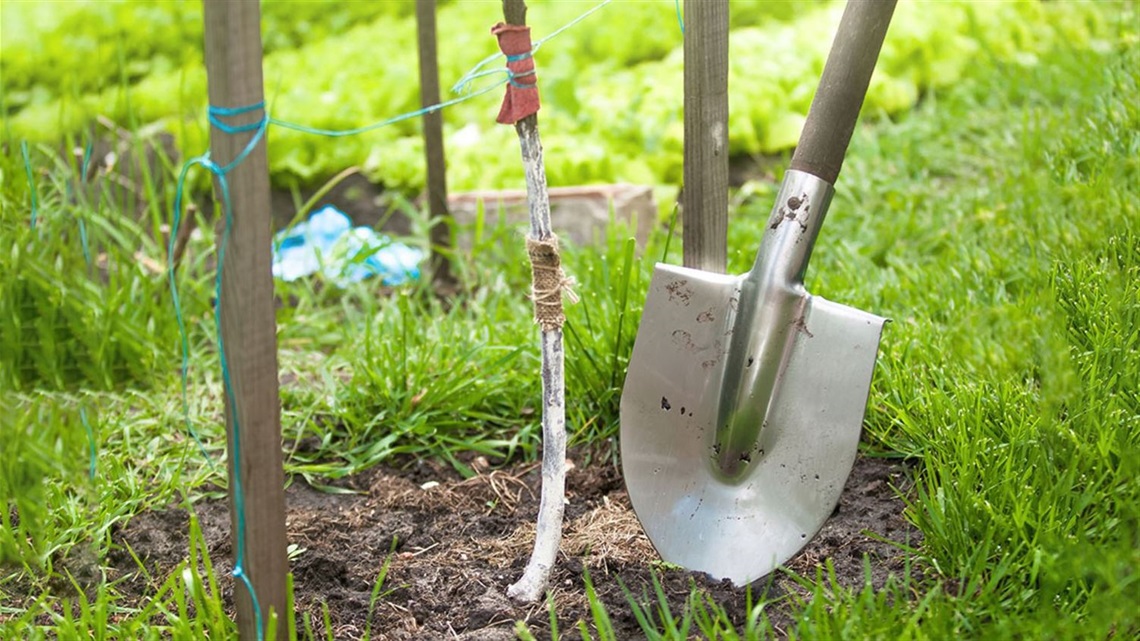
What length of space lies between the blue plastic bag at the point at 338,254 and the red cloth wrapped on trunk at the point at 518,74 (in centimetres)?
153

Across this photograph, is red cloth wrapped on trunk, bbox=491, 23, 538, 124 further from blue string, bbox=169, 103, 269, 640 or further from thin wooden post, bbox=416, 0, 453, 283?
thin wooden post, bbox=416, 0, 453, 283

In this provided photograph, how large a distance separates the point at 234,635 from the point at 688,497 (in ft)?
2.44

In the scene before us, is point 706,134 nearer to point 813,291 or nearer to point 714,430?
point 714,430

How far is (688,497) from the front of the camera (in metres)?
1.94

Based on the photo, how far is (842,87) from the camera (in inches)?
74.5

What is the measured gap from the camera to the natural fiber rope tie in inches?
70.2

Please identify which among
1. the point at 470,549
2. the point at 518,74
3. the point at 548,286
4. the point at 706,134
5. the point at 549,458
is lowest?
the point at 470,549

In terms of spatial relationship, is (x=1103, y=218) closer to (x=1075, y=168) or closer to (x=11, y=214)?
(x=1075, y=168)

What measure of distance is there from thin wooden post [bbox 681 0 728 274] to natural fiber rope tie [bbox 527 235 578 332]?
33cm

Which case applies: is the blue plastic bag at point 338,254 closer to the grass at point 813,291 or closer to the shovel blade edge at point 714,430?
the grass at point 813,291

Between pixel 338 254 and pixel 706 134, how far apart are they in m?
1.69

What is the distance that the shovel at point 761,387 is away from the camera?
73.5 inches

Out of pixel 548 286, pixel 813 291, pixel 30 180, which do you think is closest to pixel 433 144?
pixel 30 180

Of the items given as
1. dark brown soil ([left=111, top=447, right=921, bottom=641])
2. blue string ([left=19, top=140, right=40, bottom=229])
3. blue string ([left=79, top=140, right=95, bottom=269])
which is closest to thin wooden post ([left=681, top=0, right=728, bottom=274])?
dark brown soil ([left=111, top=447, right=921, bottom=641])
